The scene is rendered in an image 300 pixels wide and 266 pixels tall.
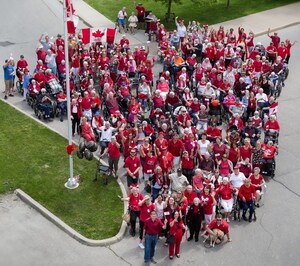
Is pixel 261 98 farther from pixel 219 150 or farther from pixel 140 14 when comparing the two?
pixel 140 14

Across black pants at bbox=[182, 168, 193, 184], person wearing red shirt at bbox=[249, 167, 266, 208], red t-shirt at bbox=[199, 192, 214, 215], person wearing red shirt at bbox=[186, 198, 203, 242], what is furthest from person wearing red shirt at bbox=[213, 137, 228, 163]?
person wearing red shirt at bbox=[186, 198, 203, 242]

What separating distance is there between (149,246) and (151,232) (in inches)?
15.8

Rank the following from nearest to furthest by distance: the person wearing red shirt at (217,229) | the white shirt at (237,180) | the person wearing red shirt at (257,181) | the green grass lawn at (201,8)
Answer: the person wearing red shirt at (217,229) < the person wearing red shirt at (257,181) < the white shirt at (237,180) < the green grass lawn at (201,8)

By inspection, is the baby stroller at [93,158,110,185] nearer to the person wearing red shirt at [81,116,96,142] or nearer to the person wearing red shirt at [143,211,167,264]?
the person wearing red shirt at [81,116,96,142]

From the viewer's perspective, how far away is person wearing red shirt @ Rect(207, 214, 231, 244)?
15039mm

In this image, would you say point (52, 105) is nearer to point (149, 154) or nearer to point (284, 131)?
point (149, 154)

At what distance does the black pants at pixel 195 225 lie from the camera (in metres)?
15.1

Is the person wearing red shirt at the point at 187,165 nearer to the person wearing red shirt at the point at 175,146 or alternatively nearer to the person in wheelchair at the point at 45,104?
the person wearing red shirt at the point at 175,146

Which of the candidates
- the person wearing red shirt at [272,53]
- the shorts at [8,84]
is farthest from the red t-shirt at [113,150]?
the person wearing red shirt at [272,53]

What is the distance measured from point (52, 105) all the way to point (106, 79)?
2.33 m

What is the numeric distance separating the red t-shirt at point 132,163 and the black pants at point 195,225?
2552 mm

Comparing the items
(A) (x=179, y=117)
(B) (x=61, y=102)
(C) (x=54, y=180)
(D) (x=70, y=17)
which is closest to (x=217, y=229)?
(A) (x=179, y=117)

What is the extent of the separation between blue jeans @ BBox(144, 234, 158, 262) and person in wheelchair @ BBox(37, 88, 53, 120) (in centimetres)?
872

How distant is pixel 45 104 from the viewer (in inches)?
837
